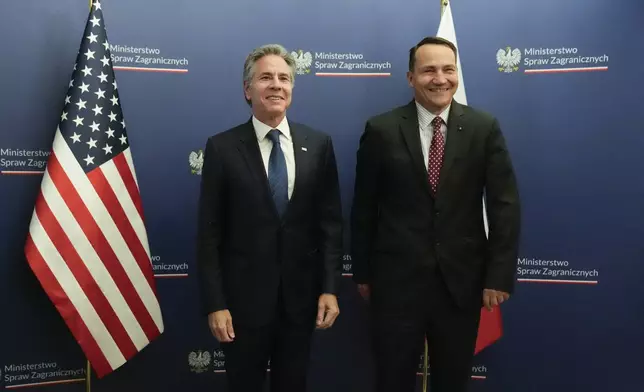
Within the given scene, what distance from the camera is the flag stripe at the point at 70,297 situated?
7.62ft

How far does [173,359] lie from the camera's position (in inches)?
110

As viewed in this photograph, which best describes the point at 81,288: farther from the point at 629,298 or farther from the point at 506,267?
the point at 629,298

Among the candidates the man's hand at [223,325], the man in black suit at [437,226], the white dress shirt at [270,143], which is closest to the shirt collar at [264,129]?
the white dress shirt at [270,143]

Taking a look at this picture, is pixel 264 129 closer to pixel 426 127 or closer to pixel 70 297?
pixel 426 127

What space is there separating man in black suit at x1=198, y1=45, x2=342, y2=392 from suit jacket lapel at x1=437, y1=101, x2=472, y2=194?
0.48 metres

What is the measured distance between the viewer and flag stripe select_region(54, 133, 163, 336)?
2.36 m

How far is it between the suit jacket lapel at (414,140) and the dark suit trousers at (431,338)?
1.24ft

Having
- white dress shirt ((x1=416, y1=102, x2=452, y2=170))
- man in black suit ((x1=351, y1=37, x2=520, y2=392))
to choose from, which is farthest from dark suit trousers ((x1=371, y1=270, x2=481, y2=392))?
white dress shirt ((x1=416, y1=102, x2=452, y2=170))

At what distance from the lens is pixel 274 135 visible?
6.54 feet

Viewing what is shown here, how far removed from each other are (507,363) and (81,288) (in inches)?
89.2

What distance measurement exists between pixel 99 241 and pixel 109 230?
0.22 feet

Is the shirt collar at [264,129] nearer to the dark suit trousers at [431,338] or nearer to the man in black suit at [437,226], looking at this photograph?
the man in black suit at [437,226]

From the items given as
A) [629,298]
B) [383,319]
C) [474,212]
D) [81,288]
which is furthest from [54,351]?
[629,298]

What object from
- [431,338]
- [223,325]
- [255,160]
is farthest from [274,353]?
[255,160]
